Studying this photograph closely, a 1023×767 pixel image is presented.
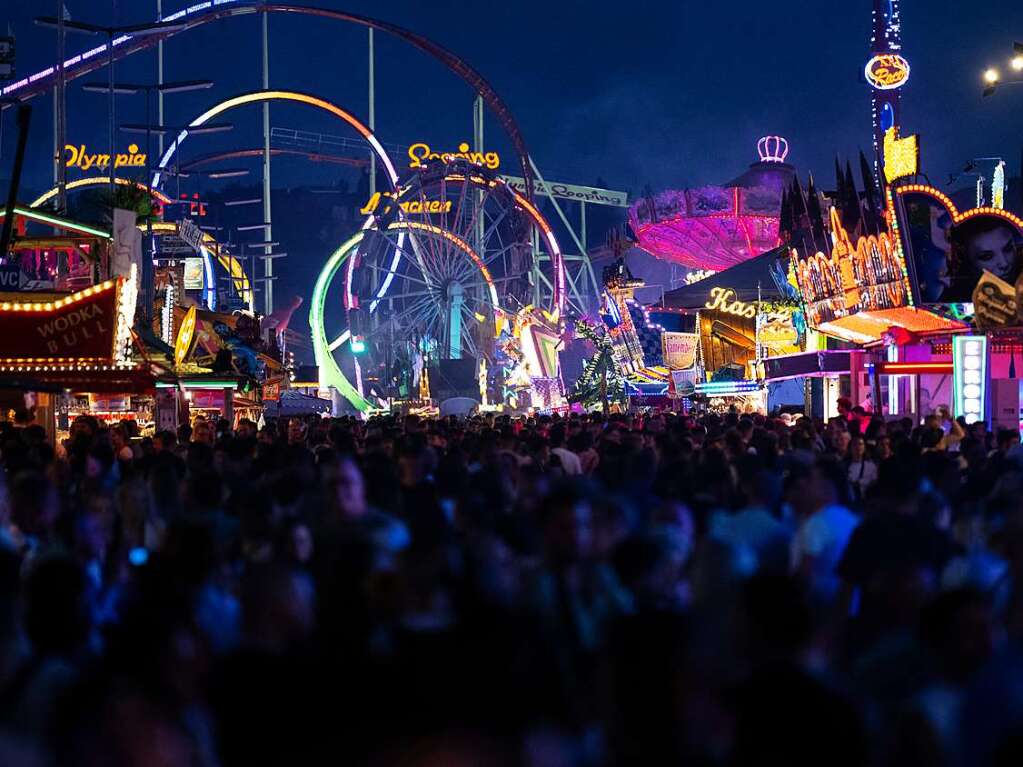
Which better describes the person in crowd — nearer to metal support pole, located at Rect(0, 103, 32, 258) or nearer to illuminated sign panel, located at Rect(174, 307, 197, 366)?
metal support pole, located at Rect(0, 103, 32, 258)

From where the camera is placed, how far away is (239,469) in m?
9.21

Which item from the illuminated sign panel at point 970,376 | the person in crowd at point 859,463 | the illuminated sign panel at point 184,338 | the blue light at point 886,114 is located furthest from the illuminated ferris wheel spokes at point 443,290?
the person in crowd at point 859,463

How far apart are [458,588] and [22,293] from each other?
50.2 feet

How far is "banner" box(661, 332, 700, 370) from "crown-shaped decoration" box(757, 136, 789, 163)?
51.5 ft

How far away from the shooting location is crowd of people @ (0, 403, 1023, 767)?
3.23m

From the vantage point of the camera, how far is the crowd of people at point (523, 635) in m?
3.23

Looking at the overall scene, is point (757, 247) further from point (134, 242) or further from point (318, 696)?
point (318, 696)

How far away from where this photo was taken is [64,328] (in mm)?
17438

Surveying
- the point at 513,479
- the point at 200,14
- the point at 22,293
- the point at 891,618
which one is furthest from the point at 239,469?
the point at 200,14

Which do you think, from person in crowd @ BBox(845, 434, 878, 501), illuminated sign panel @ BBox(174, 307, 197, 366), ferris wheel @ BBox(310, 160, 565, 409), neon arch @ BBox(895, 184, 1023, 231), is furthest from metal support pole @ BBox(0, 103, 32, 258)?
ferris wheel @ BBox(310, 160, 565, 409)

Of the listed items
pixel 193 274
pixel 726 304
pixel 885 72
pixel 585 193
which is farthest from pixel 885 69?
pixel 585 193

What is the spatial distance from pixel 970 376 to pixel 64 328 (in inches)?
513

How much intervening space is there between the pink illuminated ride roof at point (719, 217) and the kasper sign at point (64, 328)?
3794 centimetres

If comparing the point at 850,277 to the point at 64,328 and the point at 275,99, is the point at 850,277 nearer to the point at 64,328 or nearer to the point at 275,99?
the point at 64,328
